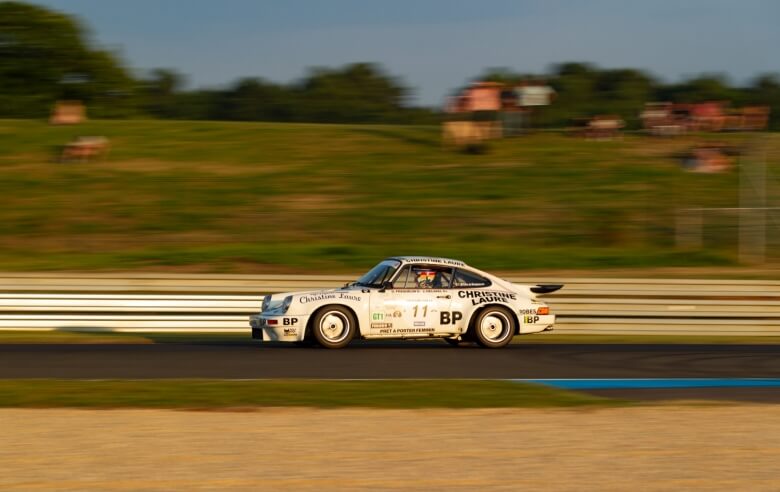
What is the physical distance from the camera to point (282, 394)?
388 inches

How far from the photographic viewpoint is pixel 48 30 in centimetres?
6191

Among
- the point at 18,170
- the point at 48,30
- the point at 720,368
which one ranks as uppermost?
the point at 48,30

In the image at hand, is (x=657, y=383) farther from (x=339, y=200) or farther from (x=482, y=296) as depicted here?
(x=339, y=200)

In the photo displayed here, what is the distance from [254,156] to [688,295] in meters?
17.4

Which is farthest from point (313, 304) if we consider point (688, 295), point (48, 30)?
point (48, 30)

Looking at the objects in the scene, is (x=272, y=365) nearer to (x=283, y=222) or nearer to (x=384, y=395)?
(x=384, y=395)

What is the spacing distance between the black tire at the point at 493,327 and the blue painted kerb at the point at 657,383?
3.49 metres

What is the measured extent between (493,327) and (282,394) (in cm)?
568

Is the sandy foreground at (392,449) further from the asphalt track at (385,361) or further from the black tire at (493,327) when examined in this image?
the black tire at (493,327)

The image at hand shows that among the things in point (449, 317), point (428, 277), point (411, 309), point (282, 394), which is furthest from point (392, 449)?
point (428, 277)

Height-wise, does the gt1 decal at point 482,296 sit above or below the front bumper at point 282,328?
above

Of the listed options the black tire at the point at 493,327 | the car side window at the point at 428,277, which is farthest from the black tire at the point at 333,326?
the black tire at the point at 493,327

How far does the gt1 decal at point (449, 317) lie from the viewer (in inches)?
584

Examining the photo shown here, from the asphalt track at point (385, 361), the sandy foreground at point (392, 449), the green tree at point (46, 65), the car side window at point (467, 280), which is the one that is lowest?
the asphalt track at point (385, 361)
